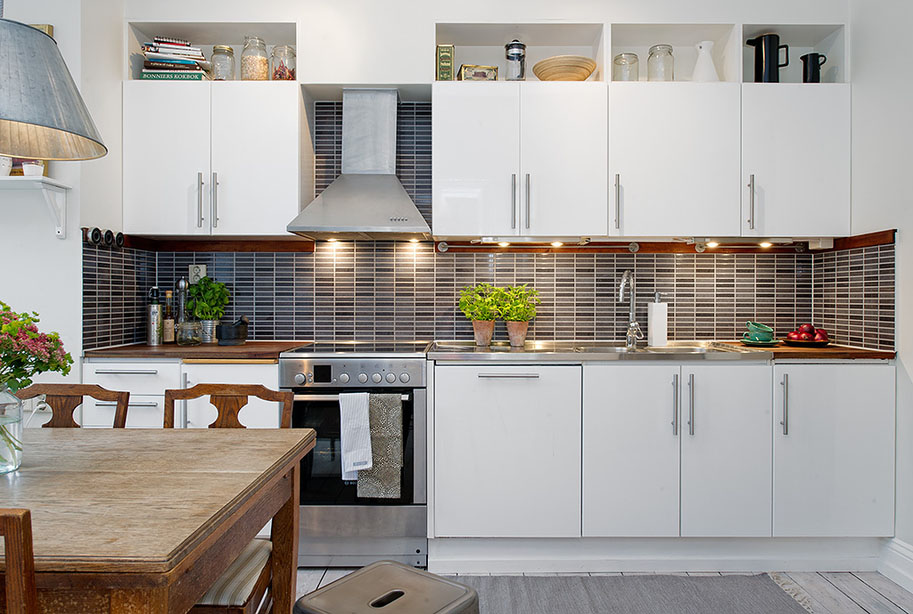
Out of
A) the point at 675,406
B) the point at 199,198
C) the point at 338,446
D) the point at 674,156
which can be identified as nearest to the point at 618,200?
the point at 674,156

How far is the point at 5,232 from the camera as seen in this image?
8.68 ft

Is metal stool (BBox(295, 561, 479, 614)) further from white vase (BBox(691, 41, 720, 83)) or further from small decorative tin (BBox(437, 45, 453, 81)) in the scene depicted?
white vase (BBox(691, 41, 720, 83))

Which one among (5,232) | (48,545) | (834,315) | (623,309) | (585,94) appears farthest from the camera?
(623,309)

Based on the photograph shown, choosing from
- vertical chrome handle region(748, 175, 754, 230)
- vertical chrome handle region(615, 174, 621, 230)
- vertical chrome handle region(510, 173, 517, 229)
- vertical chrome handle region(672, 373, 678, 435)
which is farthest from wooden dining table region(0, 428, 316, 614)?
vertical chrome handle region(748, 175, 754, 230)

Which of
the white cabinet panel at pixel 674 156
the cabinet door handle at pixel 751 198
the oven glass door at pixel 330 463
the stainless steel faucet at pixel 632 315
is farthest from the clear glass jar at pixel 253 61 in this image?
the cabinet door handle at pixel 751 198

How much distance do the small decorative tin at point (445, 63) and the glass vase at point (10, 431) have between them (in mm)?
2342

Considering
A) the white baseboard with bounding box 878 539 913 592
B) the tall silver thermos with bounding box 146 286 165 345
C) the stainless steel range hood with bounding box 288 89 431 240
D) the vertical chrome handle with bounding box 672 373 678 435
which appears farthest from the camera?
the tall silver thermos with bounding box 146 286 165 345

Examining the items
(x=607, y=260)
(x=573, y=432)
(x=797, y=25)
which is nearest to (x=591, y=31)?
(x=797, y=25)

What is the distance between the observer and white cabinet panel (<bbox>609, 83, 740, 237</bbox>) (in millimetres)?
2873

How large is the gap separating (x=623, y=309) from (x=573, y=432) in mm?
941

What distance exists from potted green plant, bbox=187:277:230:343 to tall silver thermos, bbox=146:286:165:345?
6.2 inches

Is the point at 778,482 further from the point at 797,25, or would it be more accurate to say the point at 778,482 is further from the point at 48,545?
the point at 48,545

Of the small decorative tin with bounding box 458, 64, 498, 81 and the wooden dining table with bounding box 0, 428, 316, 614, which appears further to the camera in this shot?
the small decorative tin with bounding box 458, 64, 498, 81

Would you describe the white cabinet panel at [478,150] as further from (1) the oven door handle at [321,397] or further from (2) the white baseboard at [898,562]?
(2) the white baseboard at [898,562]
